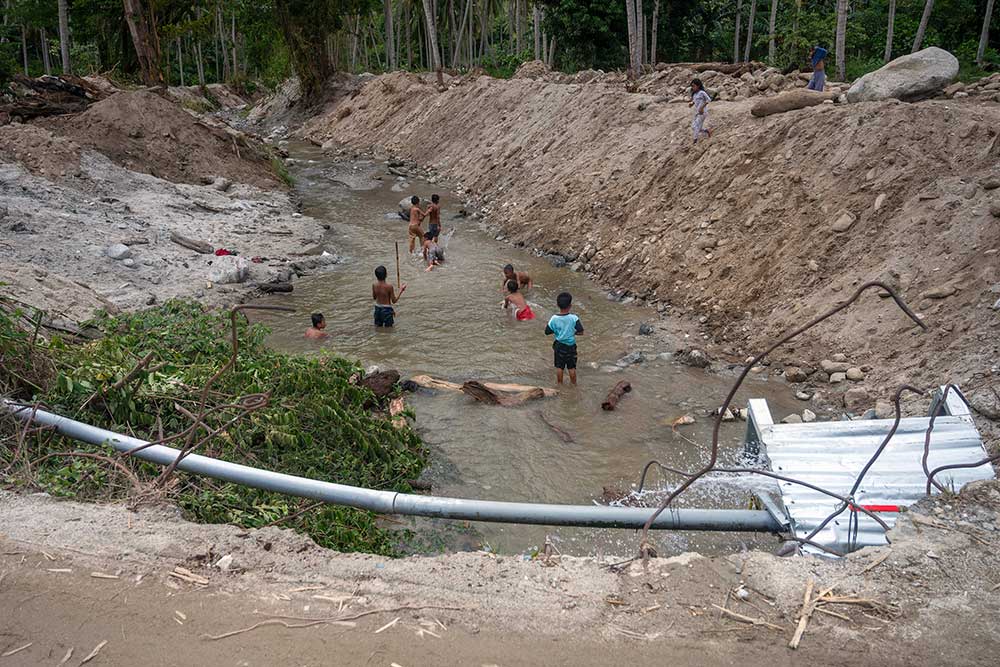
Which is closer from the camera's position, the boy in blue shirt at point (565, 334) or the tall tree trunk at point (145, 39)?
the boy in blue shirt at point (565, 334)

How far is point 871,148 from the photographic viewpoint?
884 centimetres

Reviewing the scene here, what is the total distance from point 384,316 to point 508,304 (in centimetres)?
186

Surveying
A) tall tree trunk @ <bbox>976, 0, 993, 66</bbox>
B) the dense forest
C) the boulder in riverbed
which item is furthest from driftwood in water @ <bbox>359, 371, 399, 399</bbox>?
tall tree trunk @ <bbox>976, 0, 993, 66</bbox>

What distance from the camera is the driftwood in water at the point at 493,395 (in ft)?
24.3

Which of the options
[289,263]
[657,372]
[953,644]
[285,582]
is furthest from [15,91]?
[953,644]

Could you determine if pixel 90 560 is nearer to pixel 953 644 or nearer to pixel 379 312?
pixel 953 644

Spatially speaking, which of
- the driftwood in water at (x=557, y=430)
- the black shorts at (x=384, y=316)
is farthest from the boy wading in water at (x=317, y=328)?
the driftwood in water at (x=557, y=430)

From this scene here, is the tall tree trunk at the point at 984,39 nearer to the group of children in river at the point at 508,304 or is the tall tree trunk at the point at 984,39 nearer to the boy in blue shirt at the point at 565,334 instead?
the group of children in river at the point at 508,304

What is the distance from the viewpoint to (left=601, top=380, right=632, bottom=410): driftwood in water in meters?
7.26

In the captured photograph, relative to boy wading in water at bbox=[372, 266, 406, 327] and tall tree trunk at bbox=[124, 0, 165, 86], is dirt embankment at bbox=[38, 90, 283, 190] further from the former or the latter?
boy wading in water at bbox=[372, 266, 406, 327]

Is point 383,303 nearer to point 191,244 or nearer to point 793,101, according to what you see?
point 191,244

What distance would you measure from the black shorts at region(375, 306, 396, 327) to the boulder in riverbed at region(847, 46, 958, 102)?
8.20 meters

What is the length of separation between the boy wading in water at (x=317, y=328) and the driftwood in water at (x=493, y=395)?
2.81 meters

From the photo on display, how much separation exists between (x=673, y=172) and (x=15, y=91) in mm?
17404
